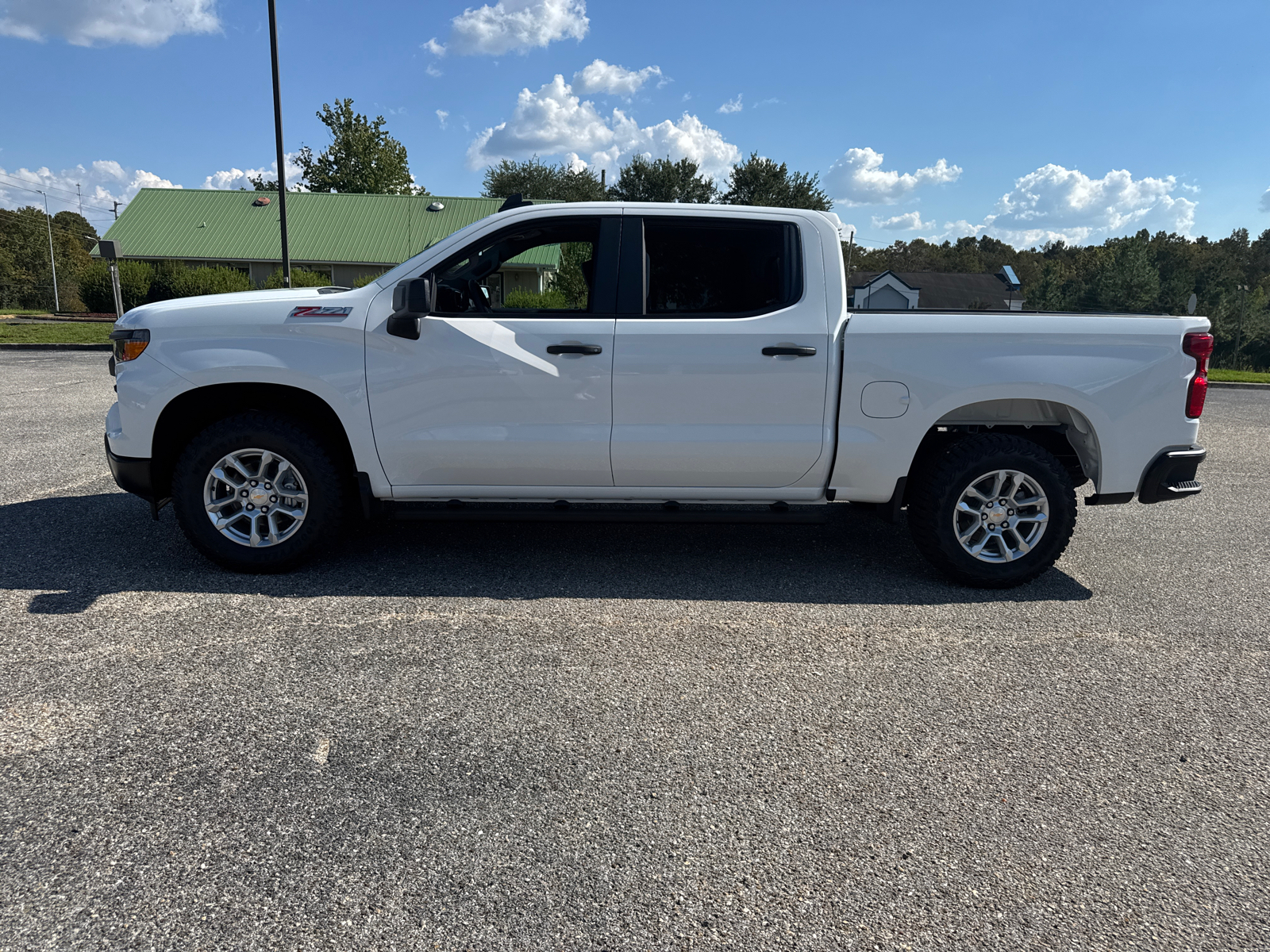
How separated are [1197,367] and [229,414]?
516 cm

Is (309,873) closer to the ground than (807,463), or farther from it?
closer to the ground

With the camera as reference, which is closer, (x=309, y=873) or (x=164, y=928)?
(x=164, y=928)

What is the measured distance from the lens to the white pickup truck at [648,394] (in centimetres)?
452

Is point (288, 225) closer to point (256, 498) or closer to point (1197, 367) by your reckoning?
point (256, 498)

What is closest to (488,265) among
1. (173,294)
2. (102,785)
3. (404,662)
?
(404,662)

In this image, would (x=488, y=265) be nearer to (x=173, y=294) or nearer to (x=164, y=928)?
(x=164, y=928)

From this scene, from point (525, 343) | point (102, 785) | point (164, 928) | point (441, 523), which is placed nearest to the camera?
point (164, 928)

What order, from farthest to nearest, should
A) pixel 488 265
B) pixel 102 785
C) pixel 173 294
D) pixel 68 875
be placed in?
pixel 173 294 < pixel 488 265 < pixel 102 785 < pixel 68 875

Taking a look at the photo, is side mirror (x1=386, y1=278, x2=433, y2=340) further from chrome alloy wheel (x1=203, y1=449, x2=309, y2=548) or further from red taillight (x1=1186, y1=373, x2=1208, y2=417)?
red taillight (x1=1186, y1=373, x2=1208, y2=417)

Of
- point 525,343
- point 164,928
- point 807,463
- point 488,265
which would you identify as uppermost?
point 488,265

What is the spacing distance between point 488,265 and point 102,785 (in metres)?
3.10

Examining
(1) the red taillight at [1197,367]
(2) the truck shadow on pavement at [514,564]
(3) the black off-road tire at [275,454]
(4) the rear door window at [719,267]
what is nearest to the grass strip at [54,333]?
(2) the truck shadow on pavement at [514,564]

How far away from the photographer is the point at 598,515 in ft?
15.6

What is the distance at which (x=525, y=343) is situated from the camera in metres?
4.52
